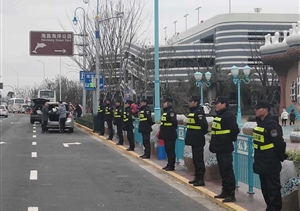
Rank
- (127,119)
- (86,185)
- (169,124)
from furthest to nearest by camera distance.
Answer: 1. (127,119)
2. (169,124)
3. (86,185)

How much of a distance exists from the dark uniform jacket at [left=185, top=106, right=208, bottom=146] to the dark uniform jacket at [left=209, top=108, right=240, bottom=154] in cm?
135

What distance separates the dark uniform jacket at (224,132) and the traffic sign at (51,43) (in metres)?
29.3

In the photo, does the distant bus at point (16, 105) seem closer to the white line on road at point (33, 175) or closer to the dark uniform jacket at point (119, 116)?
the dark uniform jacket at point (119, 116)

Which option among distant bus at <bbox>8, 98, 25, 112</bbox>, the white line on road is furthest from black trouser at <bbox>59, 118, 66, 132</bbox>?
distant bus at <bbox>8, 98, 25, 112</bbox>

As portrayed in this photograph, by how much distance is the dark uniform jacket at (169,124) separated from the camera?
11.9m

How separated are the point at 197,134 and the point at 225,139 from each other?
1612 mm

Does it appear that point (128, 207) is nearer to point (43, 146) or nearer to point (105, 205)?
point (105, 205)

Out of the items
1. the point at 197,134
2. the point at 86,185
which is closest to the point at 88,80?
the point at 86,185

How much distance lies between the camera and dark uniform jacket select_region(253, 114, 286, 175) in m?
6.71

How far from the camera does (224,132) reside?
8.40 metres

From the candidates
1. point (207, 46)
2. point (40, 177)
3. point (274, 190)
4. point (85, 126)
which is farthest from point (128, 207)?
point (207, 46)

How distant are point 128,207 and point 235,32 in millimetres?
70587

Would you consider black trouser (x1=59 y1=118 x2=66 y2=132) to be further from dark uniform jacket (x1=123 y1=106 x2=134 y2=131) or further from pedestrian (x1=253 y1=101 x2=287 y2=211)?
pedestrian (x1=253 y1=101 x2=287 y2=211)

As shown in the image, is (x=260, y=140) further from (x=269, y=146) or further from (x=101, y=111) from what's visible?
(x=101, y=111)
